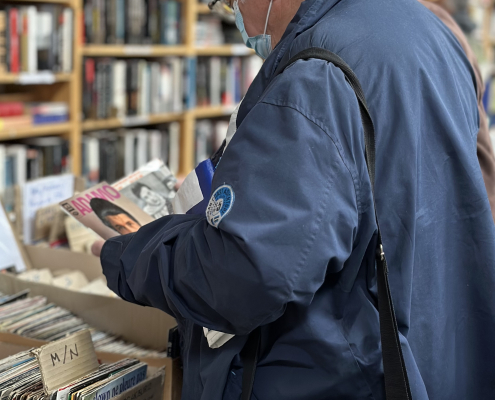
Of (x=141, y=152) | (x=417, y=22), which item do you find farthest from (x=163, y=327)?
(x=141, y=152)

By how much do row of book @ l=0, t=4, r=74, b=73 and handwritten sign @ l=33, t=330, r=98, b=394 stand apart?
1905mm

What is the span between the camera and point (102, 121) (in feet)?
10.2

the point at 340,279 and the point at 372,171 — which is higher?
the point at 372,171

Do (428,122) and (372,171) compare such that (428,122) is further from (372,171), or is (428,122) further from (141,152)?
(141,152)

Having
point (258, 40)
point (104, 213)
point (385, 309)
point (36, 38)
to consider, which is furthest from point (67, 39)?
point (385, 309)

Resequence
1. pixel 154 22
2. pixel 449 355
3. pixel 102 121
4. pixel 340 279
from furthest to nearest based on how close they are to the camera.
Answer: pixel 154 22 → pixel 102 121 → pixel 449 355 → pixel 340 279

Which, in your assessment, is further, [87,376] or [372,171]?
[87,376]

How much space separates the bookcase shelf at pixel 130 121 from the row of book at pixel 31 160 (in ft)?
0.57

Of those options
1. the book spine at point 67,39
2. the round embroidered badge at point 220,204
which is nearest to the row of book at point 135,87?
the book spine at point 67,39

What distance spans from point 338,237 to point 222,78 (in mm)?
3225

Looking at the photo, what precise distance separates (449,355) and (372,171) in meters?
0.35

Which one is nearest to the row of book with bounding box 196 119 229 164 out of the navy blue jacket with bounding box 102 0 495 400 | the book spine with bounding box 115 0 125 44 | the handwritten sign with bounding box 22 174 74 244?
the book spine with bounding box 115 0 125 44

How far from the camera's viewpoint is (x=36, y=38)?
8.93ft

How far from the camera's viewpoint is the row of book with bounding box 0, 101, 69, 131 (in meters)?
2.71
